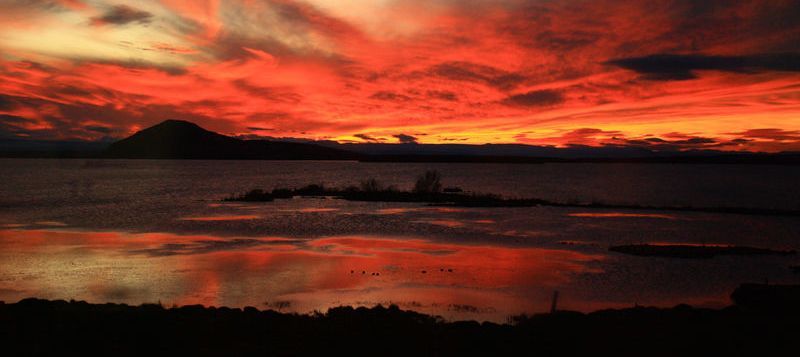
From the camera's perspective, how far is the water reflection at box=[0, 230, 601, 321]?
73.5ft

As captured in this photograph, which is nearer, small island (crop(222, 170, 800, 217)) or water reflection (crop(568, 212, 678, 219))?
water reflection (crop(568, 212, 678, 219))

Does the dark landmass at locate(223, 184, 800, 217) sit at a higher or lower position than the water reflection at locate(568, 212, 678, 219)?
higher

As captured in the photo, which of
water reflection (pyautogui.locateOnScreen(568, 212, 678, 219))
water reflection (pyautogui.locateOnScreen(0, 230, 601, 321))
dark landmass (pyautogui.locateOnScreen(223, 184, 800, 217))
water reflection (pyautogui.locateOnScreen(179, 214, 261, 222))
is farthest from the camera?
dark landmass (pyautogui.locateOnScreen(223, 184, 800, 217))

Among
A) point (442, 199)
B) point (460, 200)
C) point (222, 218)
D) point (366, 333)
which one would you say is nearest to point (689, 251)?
point (366, 333)

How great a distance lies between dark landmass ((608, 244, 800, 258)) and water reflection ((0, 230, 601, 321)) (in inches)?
133

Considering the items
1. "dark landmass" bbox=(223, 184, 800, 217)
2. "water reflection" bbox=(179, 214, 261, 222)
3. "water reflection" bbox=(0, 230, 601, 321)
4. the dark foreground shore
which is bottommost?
"water reflection" bbox=(179, 214, 261, 222)

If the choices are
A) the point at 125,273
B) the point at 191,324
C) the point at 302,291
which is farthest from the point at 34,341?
the point at 125,273

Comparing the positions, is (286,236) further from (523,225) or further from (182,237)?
(523,225)

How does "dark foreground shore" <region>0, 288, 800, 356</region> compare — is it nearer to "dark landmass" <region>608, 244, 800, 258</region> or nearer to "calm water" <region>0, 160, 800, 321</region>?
"calm water" <region>0, 160, 800, 321</region>

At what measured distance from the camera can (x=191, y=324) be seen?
1631 centimetres

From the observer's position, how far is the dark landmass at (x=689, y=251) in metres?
34.4

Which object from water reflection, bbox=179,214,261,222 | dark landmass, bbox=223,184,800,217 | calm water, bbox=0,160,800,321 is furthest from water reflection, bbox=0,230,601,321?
dark landmass, bbox=223,184,800,217

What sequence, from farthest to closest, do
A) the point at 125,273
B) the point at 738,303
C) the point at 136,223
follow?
the point at 136,223, the point at 125,273, the point at 738,303

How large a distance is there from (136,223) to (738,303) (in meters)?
44.1
